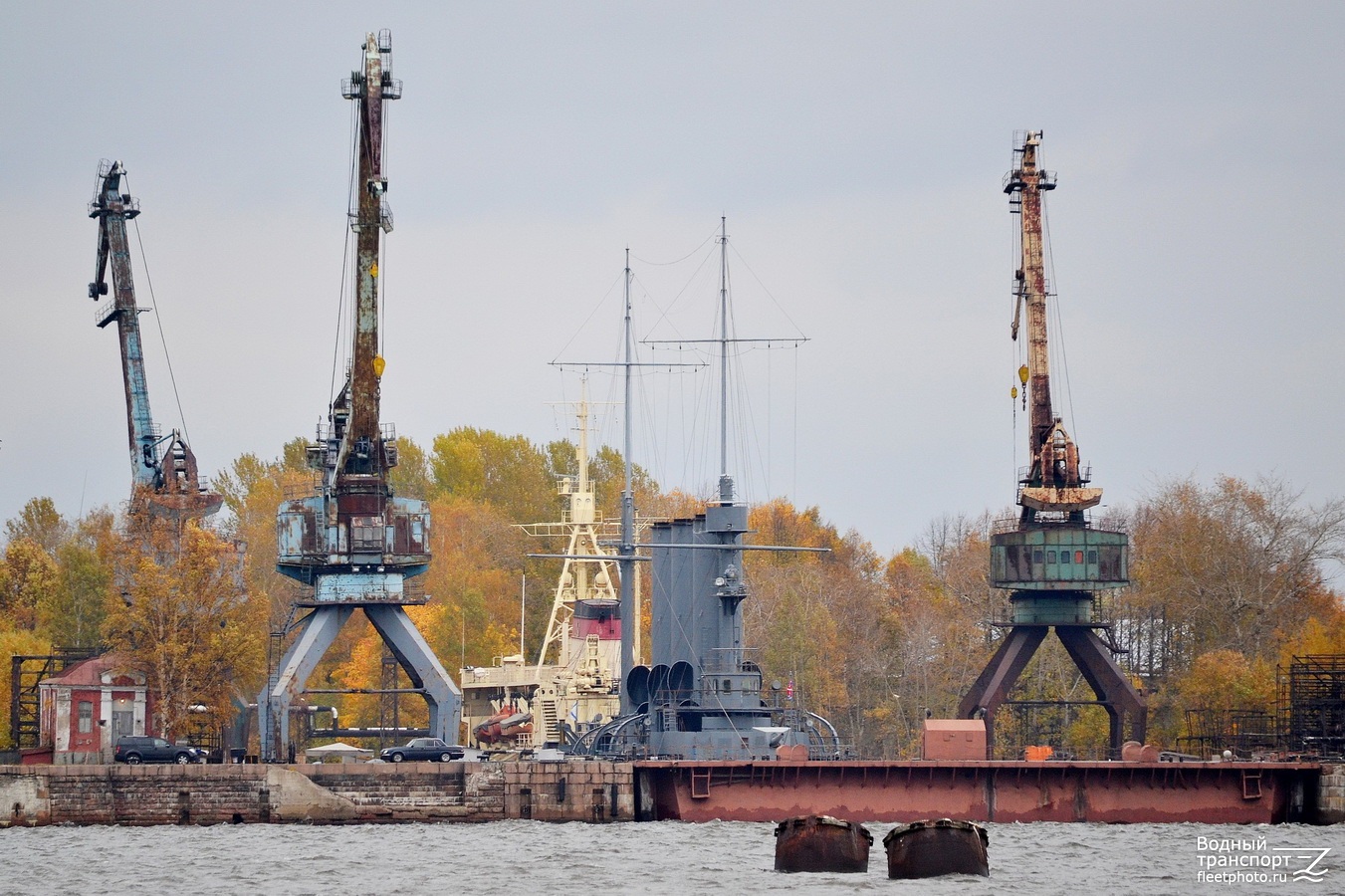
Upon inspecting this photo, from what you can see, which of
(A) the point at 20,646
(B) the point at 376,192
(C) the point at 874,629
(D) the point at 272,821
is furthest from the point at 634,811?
(C) the point at 874,629

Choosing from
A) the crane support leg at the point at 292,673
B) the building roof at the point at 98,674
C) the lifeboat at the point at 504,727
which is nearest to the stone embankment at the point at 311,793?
the crane support leg at the point at 292,673

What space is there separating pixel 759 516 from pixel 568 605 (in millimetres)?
24452

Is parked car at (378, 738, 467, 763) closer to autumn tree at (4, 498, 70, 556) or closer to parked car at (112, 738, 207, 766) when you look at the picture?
parked car at (112, 738, 207, 766)

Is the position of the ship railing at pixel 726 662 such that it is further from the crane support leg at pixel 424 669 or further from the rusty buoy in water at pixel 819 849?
the rusty buoy in water at pixel 819 849

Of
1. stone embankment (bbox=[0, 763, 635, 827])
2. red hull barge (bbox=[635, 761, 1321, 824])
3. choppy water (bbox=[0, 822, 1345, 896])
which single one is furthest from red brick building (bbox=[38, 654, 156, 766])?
red hull barge (bbox=[635, 761, 1321, 824])

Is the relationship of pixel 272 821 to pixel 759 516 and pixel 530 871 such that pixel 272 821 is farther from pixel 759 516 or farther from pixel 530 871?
pixel 759 516

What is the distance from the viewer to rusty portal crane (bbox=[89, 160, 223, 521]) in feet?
307

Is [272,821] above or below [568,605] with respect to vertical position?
below

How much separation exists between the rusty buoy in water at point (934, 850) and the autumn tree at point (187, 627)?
111 feet

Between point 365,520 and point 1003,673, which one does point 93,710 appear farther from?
point 1003,673

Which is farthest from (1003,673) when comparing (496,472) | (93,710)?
(496,472)

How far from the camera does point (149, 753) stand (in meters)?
79.1

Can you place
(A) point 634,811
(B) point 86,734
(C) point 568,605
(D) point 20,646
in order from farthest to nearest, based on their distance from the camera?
(C) point 568,605 < (D) point 20,646 < (B) point 86,734 < (A) point 634,811

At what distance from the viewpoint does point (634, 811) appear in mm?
76312
